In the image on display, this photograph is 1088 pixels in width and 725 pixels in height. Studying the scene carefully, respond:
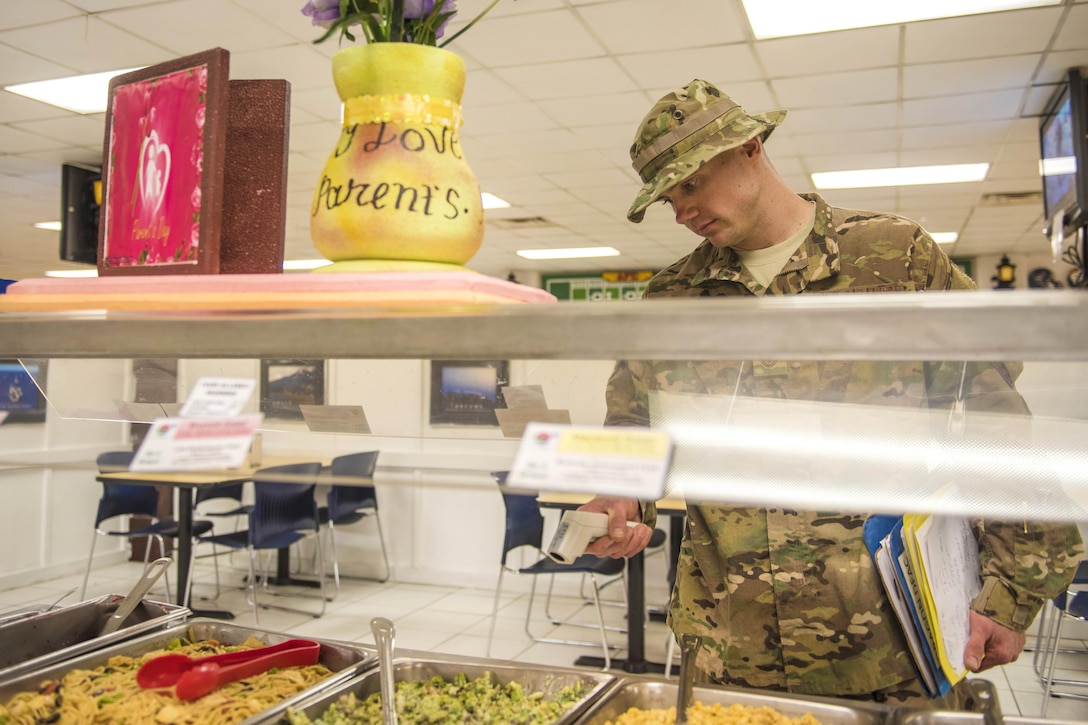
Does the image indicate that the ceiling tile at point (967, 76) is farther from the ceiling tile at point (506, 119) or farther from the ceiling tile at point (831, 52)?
the ceiling tile at point (506, 119)

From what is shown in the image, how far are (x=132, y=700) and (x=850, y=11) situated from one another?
146 inches

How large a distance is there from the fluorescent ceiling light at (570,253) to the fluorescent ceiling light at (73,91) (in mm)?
5625

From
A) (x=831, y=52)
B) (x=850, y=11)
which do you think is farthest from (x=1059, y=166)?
(x=850, y=11)

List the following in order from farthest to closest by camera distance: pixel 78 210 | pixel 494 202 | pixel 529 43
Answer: pixel 494 202
pixel 78 210
pixel 529 43

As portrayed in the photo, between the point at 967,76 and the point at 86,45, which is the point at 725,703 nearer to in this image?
the point at 967,76

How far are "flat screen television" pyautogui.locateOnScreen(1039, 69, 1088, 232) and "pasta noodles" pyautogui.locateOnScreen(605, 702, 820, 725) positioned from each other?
3.98 metres

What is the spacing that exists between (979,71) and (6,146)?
610 centimetres

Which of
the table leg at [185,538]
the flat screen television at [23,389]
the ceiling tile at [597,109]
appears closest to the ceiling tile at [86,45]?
the ceiling tile at [597,109]

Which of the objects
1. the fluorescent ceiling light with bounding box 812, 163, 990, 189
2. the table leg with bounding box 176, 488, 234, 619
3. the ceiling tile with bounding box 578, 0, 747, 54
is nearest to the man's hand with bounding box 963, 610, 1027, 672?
the ceiling tile with bounding box 578, 0, 747, 54

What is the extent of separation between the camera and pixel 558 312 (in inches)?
34.3

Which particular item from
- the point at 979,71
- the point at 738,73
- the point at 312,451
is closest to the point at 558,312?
the point at 312,451

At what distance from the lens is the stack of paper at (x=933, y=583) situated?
1.19m

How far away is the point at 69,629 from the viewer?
169cm

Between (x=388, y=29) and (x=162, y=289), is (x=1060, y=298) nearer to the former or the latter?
(x=388, y=29)
